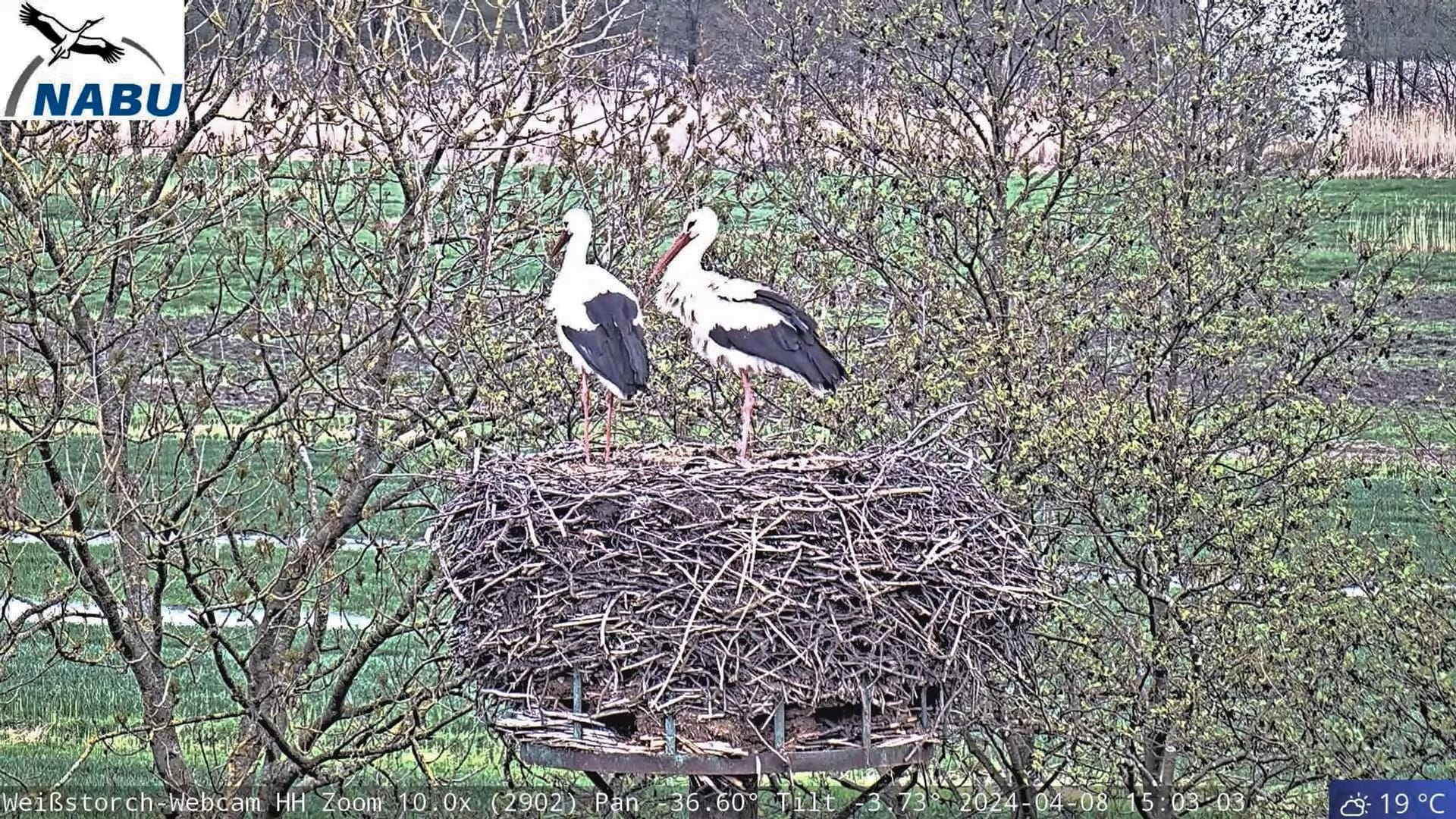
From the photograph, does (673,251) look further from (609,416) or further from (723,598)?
(723,598)

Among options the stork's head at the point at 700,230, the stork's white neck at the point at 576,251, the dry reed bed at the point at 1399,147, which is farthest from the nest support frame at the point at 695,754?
the dry reed bed at the point at 1399,147

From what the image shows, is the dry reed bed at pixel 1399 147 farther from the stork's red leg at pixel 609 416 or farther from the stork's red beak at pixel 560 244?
the stork's red leg at pixel 609 416

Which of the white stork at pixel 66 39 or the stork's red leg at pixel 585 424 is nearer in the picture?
the stork's red leg at pixel 585 424

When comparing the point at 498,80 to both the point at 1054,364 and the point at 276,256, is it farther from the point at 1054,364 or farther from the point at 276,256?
the point at 1054,364

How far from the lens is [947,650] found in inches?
248

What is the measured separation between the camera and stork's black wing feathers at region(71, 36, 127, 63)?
32.3 feet

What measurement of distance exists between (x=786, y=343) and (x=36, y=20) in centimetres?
482

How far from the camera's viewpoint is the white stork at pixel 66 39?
32.2 ft

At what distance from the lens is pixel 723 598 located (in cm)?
603

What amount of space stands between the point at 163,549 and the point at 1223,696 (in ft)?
14.5

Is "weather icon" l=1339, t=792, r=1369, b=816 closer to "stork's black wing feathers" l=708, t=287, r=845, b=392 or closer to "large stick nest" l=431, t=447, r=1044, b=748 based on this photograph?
"large stick nest" l=431, t=447, r=1044, b=748

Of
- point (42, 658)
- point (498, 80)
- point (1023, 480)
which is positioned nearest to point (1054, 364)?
point (1023, 480)

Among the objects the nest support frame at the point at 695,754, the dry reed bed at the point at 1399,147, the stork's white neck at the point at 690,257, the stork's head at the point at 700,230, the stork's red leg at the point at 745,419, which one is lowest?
the nest support frame at the point at 695,754

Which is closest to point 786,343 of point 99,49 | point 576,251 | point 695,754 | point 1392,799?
point 576,251
